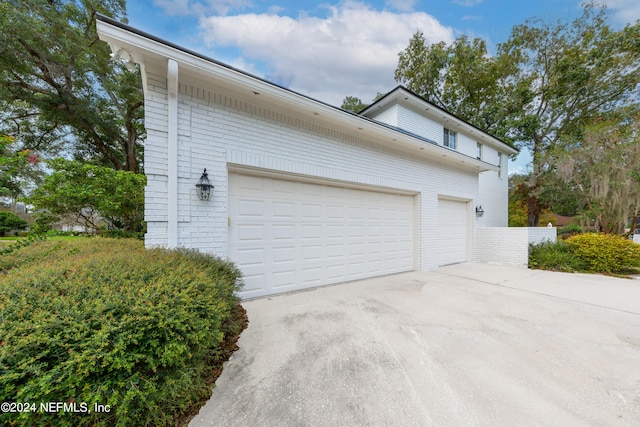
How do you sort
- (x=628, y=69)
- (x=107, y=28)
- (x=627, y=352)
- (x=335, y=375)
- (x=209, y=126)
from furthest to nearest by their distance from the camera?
(x=628, y=69) → (x=209, y=126) → (x=107, y=28) → (x=627, y=352) → (x=335, y=375)

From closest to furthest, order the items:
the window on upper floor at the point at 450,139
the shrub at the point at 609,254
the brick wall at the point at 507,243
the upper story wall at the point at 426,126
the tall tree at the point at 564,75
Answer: the shrub at the point at 609,254 < the brick wall at the point at 507,243 < the upper story wall at the point at 426,126 < the window on upper floor at the point at 450,139 < the tall tree at the point at 564,75

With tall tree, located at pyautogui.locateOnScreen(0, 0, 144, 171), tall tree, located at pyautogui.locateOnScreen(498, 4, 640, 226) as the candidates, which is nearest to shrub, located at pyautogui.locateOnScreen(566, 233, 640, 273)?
tall tree, located at pyautogui.locateOnScreen(498, 4, 640, 226)

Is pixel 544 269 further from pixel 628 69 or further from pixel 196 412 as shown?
pixel 628 69

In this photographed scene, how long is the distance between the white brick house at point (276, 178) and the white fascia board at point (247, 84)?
15 mm

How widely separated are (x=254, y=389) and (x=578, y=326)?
4006 mm

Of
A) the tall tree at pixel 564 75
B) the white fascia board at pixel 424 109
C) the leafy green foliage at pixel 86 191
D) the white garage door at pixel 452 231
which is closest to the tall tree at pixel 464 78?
the tall tree at pixel 564 75

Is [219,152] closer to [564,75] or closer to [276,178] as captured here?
[276,178]

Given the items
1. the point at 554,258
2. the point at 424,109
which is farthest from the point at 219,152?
the point at 554,258

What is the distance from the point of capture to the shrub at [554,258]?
6.25 metres

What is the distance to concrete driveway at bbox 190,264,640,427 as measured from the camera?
1.64 metres

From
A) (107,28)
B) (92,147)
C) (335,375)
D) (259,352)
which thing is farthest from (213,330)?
(92,147)

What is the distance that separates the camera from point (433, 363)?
219cm

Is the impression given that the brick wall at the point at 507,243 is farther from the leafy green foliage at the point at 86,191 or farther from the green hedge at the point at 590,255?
the leafy green foliage at the point at 86,191

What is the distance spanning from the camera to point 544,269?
251 inches
